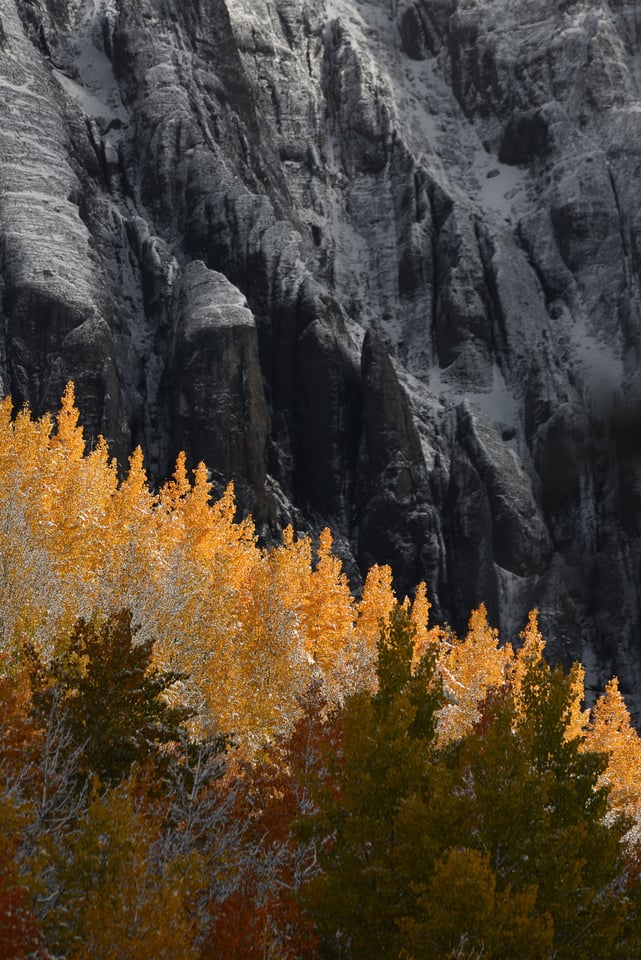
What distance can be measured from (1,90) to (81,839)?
86.9 meters

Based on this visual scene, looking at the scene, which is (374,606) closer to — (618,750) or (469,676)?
(469,676)

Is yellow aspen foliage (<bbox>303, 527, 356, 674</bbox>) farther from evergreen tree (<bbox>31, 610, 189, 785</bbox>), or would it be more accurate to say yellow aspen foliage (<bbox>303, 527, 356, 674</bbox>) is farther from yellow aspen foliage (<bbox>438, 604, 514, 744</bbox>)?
evergreen tree (<bbox>31, 610, 189, 785</bbox>)

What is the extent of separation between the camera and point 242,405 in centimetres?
8338

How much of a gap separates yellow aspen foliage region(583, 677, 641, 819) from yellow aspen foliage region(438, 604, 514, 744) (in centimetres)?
604

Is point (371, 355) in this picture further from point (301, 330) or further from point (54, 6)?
point (54, 6)

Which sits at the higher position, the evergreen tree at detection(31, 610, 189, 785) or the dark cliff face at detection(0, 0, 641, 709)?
the dark cliff face at detection(0, 0, 641, 709)

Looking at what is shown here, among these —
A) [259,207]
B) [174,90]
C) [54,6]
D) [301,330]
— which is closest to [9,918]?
[301,330]

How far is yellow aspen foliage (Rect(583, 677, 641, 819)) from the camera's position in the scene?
4938 centimetres

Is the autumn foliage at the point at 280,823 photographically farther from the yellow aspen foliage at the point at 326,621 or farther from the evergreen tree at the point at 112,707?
the yellow aspen foliage at the point at 326,621

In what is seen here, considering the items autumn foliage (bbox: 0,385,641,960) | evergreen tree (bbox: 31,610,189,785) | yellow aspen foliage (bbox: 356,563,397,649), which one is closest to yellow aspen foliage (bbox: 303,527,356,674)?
yellow aspen foliage (bbox: 356,563,397,649)

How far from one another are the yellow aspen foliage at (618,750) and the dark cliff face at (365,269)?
27.3 m

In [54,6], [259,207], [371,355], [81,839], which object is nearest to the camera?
[81,839]

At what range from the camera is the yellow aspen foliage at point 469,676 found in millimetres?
45250

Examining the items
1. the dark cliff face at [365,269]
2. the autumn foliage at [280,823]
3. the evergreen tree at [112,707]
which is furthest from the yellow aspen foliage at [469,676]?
the dark cliff face at [365,269]
